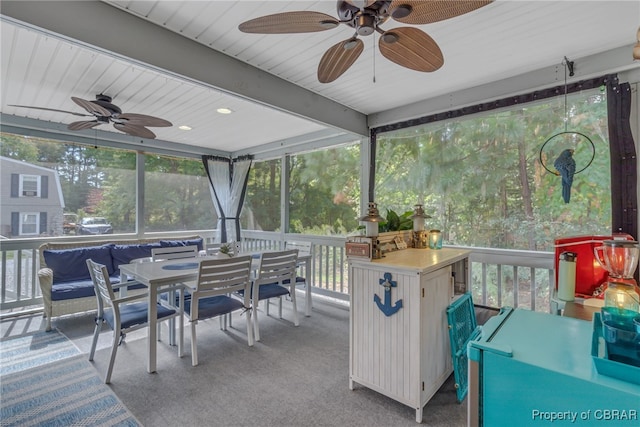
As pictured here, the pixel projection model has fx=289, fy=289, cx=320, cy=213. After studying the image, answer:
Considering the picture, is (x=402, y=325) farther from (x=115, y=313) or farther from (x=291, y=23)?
(x=115, y=313)

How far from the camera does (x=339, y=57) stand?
5.90 ft

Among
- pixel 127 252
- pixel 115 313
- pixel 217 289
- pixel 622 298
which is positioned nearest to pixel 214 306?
pixel 217 289

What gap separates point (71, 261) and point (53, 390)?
2.08 m

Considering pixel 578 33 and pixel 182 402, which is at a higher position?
pixel 578 33

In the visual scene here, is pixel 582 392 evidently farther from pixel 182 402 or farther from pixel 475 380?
pixel 182 402

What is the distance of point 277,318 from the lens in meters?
3.63

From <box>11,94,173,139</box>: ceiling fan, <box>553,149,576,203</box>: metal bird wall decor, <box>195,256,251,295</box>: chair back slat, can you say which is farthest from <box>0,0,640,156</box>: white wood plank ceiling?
<box>195,256,251,295</box>: chair back slat

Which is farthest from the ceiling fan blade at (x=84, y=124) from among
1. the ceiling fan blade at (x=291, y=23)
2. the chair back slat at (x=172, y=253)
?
the ceiling fan blade at (x=291, y=23)

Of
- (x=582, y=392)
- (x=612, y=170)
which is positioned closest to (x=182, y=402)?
(x=582, y=392)

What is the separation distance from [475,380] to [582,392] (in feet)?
0.83

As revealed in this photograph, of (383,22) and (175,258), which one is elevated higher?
(383,22)

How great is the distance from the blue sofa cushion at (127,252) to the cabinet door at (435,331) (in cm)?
410

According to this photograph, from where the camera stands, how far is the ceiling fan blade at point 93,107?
256cm

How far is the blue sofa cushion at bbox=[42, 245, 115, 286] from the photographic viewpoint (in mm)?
3576
